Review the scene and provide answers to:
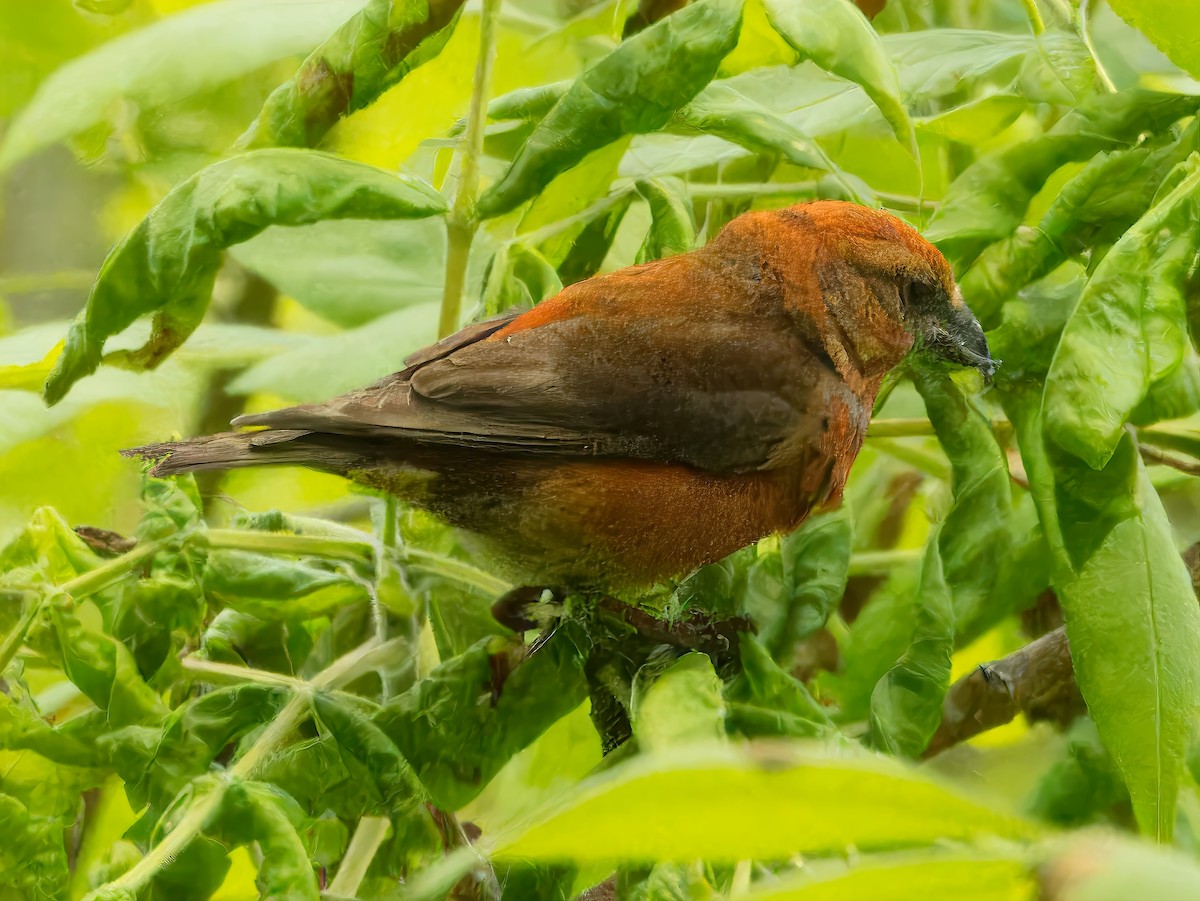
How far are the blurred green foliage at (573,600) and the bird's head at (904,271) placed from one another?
5cm

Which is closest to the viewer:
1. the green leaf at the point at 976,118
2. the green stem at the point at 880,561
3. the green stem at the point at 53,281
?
the green leaf at the point at 976,118

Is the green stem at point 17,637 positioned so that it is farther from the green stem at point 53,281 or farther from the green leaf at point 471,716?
the green stem at point 53,281

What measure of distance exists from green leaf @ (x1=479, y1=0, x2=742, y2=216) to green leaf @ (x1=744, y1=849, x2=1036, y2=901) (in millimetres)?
1065

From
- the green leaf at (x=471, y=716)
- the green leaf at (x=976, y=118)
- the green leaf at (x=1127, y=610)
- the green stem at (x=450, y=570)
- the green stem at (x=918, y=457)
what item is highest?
the green leaf at (x=976, y=118)

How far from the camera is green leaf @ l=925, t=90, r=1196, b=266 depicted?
4.91ft

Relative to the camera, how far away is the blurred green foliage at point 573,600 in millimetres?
1157

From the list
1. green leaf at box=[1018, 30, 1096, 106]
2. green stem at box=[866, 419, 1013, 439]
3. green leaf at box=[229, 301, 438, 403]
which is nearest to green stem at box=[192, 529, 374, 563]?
green leaf at box=[229, 301, 438, 403]

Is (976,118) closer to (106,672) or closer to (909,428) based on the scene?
(909,428)

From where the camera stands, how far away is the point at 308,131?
5.19 ft

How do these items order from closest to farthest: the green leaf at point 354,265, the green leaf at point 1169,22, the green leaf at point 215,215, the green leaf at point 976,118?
the green leaf at point 1169,22 → the green leaf at point 215,215 → the green leaf at point 976,118 → the green leaf at point 354,265

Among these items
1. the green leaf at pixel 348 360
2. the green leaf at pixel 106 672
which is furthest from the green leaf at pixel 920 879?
the green leaf at pixel 348 360

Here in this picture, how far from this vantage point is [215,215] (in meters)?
1.40

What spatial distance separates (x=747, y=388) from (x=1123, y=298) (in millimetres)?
757

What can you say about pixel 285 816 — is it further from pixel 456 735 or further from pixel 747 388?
pixel 747 388
